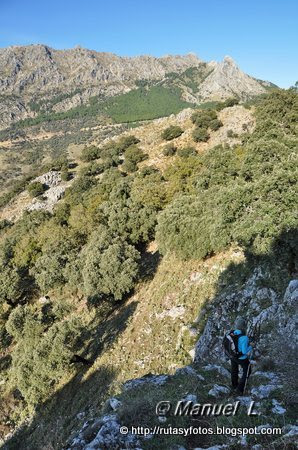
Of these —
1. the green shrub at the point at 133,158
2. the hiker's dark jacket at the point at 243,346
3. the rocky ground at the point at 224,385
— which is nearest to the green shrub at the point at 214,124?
the green shrub at the point at 133,158

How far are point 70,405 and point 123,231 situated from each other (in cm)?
2064

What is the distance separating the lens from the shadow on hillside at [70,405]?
19.0 metres

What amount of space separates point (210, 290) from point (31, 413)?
15657mm

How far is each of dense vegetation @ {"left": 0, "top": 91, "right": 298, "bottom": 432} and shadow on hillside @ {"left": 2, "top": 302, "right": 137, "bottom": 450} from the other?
1125 millimetres

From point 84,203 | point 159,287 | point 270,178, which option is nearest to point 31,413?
point 159,287

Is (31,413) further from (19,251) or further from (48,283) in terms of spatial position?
(19,251)

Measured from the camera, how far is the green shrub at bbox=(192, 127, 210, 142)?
5833 centimetres

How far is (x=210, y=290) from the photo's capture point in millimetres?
23297

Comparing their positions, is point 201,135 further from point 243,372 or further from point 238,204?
point 243,372

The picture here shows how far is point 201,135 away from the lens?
192 ft

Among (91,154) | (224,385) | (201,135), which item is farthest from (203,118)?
(224,385)

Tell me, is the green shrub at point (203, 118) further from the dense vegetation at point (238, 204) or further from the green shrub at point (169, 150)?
the dense vegetation at point (238, 204)

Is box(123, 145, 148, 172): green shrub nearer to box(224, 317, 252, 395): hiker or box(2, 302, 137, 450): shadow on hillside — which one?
box(2, 302, 137, 450): shadow on hillside

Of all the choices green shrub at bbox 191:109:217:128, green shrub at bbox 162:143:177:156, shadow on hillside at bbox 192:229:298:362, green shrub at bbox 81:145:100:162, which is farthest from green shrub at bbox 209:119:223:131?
shadow on hillside at bbox 192:229:298:362
